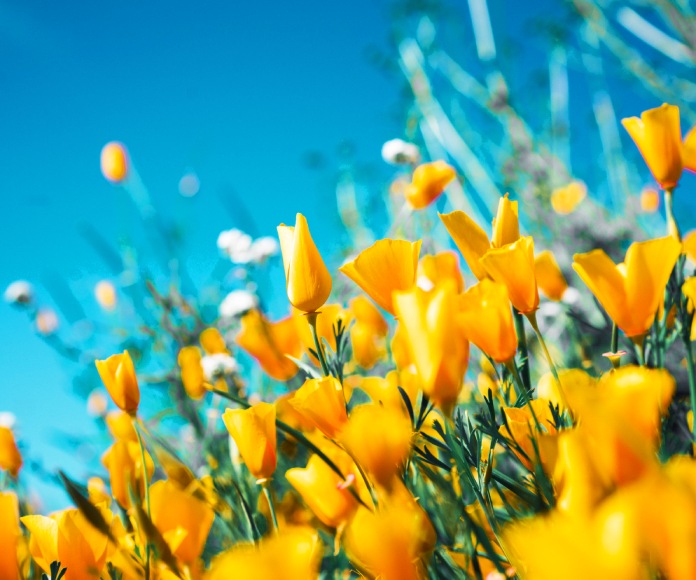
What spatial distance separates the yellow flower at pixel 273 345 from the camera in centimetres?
102

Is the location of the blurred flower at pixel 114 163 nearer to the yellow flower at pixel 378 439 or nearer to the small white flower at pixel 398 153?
the small white flower at pixel 398 153

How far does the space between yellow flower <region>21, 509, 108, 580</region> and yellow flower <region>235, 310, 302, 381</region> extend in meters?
0.44

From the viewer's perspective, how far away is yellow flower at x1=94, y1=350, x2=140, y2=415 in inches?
28.8

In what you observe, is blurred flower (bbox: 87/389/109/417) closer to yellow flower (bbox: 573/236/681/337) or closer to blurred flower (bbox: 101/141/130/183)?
blurred flower (bbox: 101/141/130/183)

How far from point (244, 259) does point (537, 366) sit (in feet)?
3.36

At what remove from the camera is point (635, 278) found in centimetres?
57

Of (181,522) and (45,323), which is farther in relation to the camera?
(45,323)

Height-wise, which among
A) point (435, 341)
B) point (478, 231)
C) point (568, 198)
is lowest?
point (435, 341)

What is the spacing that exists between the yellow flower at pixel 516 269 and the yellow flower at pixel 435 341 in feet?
0.32

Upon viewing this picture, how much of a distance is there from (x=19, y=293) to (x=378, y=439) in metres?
2.73

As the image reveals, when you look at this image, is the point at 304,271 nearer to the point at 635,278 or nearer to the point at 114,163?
the point at 635,278

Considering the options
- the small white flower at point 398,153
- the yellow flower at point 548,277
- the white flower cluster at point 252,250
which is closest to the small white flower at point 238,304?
the white flower cluster at point 252,250

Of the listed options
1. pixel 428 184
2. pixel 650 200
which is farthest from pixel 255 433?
pixel 650 200

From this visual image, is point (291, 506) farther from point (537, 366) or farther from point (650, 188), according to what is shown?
point (650, 188)
